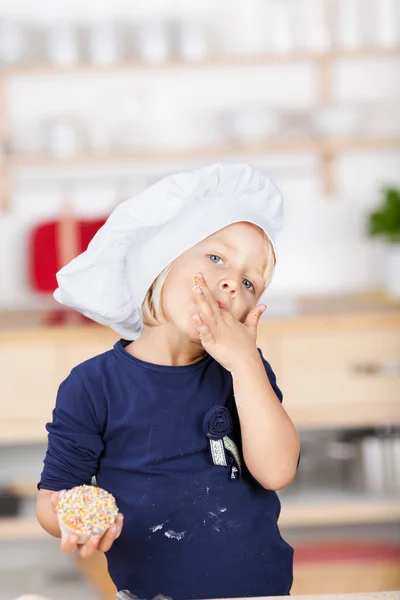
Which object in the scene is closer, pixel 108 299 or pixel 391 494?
pixel 108 299

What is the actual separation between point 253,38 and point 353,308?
985 millimetres

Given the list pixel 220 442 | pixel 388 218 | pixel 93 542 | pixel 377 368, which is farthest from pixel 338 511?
pixel 93 542

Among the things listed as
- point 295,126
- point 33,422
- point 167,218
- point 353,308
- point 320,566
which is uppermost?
point 167,218

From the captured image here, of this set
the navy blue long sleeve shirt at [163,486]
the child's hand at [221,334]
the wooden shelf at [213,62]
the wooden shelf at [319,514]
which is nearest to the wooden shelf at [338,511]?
the wooden shelf at [319,514]

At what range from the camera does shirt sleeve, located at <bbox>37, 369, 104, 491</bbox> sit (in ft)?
3.17

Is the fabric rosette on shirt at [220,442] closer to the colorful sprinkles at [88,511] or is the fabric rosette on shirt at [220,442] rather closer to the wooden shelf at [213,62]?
the colorful sprinkles at [88,511]

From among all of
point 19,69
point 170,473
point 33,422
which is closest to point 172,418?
point 170,473

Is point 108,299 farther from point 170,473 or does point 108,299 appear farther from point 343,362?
point 343,362

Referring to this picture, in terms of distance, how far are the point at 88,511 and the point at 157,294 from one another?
316 millimetres

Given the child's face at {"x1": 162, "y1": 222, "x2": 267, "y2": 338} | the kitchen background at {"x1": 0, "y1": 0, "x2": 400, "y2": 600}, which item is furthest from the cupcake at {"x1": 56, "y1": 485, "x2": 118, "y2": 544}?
the kitchen background at {"x1": 0, "y1": 0, "x2": 400, "y2": 600}

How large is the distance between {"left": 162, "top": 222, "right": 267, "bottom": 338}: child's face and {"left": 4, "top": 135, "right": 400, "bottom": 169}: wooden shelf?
1.78m

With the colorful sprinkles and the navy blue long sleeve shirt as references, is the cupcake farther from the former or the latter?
the navy blue long sleeve shirt

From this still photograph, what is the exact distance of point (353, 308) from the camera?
2684 millimetres

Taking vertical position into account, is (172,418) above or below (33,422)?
above
